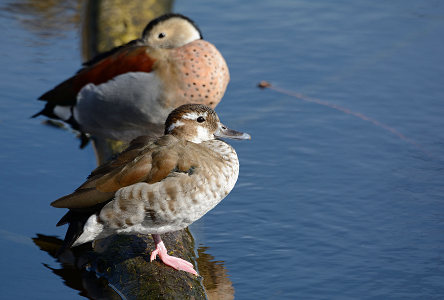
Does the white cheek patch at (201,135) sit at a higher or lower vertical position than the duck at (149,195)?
higher

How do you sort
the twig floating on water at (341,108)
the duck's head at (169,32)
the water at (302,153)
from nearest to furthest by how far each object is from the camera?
the water at (302,153) < the duck's head at (169,32) < the twig floating on water at (341,108)

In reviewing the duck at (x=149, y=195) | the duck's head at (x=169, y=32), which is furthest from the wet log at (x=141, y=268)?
the duck's head at (x=169, y=32)

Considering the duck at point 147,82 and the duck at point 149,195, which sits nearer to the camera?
the duck at point 149,195

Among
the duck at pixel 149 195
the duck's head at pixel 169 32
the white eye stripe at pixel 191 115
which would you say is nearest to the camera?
the duck at pixel 149 195

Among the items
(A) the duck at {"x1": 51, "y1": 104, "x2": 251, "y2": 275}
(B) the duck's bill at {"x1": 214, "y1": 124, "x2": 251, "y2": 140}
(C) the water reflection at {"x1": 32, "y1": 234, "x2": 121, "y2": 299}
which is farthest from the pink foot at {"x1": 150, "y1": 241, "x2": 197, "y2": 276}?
(B) the duck's bill at {"x1": 214, "y1": 124, "x2": 251, "y2": 140}

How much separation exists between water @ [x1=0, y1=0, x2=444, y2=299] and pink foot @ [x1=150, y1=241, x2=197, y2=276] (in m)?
0.53

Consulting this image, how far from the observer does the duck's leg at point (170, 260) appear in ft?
16.2

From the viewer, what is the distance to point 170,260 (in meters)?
4.96

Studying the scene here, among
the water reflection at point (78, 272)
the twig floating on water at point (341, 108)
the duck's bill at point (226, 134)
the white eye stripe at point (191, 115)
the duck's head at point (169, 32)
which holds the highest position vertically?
the duck's head at point (169, 32)

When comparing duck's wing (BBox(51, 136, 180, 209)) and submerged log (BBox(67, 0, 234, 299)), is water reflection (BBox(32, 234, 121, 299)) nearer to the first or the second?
submerged log (BBox(67, 0, 234, 299))

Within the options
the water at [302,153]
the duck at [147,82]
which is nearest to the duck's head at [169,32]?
the duck at [147,82]

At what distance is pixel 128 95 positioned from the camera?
6.87 metres

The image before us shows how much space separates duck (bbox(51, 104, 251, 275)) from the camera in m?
4.91

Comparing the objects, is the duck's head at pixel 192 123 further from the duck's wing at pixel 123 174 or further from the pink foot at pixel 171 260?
the pink foot at pixel 171 260
